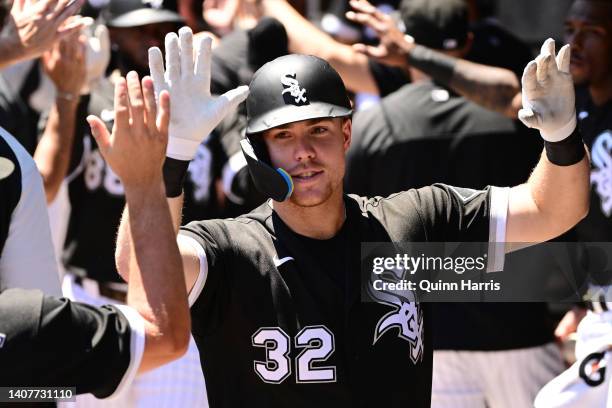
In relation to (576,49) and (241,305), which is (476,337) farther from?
(241,305)

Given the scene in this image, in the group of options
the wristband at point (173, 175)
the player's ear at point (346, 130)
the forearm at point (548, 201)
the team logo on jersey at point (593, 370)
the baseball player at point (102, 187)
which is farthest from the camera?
the baseball player at point (102, 187)

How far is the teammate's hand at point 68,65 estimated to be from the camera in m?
5.03

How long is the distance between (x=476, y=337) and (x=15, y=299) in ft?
9.93

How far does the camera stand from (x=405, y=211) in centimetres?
371

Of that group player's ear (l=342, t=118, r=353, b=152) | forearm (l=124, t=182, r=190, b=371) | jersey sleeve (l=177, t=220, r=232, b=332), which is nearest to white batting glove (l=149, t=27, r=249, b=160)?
jersey sleeve (l=177, t=220, r=232, b=332)

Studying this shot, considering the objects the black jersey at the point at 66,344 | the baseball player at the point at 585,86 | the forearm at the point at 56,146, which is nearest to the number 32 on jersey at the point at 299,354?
the black jersey at the point at 66,344

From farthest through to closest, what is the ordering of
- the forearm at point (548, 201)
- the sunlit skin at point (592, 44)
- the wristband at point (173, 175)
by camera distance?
the sunlit skin at point (592, 44) < the forearm at point (548, 201) < the wristband at point (173, 175)

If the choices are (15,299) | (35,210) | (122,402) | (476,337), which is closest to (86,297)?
(122,402)

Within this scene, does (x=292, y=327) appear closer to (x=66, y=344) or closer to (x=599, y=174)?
(x=66, y=344)

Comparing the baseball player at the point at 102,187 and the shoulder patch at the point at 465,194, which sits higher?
the shoulder patch at the point at 465,194

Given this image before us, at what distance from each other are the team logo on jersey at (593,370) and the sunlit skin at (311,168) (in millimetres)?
1387

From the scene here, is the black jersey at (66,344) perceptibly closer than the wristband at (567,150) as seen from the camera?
Yes

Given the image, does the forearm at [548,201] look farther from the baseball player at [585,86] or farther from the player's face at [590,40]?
the player's face at [590,40]

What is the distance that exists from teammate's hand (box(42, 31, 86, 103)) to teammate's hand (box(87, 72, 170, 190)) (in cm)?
A: 225
